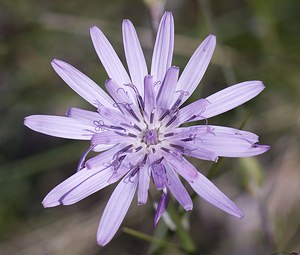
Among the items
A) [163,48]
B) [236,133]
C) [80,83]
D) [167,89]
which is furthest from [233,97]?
[80,83]

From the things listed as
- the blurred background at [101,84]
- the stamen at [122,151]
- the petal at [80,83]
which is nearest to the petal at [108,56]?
the petal at [80,83]

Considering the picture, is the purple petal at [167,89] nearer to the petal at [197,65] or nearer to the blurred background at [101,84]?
the petal at [197,65]

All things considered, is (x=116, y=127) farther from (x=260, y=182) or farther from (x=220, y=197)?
(x=260, y=182)

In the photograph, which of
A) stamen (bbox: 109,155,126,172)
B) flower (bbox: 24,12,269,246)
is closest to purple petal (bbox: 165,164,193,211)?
flower (bbox: 24,12,269,246)

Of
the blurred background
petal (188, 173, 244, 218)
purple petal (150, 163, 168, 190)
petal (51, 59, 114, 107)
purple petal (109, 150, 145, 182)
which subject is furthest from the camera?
the blurred background

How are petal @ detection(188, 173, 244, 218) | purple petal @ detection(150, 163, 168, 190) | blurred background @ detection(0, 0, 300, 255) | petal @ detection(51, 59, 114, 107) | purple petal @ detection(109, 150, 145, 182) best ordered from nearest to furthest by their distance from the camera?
petal @ detection(188, 173, 244, 218), purple petal @ detection(150, 163, 168, 190), purple petal @ detection(109, 150, 145, 182), petal @ detection(51, 59, 114, 107), blurred background @ detection(0, 0, 300, 255)

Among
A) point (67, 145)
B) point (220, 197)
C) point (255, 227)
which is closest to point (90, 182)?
point (220, 197)

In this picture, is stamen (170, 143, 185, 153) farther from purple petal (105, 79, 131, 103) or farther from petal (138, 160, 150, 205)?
purple petal (105, 79, 131, 103)
